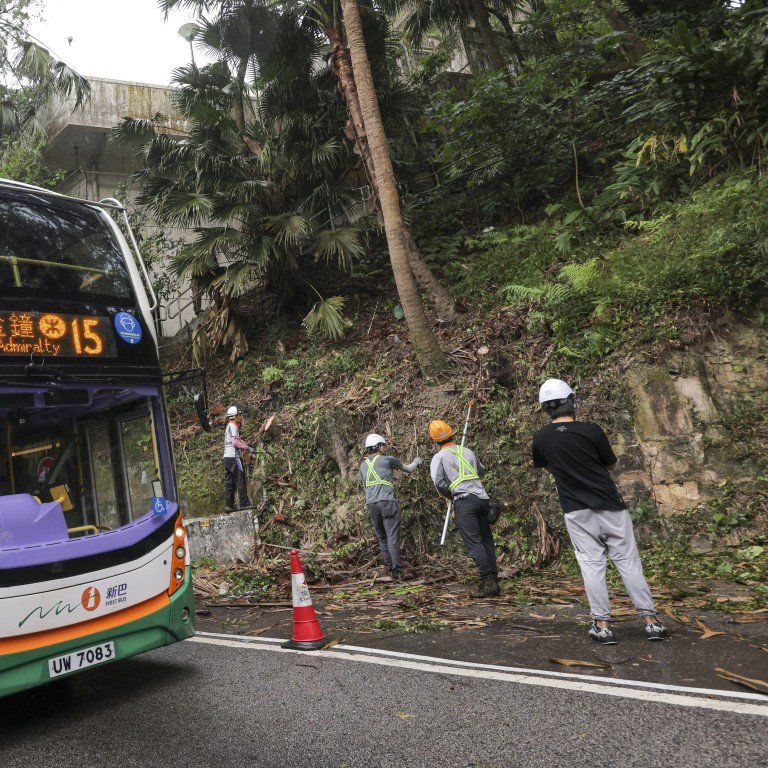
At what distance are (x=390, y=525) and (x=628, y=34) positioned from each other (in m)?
12.1

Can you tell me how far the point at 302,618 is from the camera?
6137mm

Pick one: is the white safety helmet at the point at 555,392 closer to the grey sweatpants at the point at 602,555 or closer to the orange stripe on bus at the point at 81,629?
the grey sweatpants at the point at 602,555

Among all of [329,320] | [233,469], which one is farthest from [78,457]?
[329,320]

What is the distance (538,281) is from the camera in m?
11.6

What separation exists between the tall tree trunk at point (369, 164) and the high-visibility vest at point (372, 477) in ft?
12.9

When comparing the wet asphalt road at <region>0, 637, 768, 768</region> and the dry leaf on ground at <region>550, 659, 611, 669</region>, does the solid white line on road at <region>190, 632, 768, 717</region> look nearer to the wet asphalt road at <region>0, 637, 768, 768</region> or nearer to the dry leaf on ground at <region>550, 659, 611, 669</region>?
the wet asphalt road at <region>0, 637, 768, 768</region>

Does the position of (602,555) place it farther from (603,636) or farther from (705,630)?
(705,630)

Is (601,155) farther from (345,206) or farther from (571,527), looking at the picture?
(571,527)

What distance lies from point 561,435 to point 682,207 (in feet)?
21.8

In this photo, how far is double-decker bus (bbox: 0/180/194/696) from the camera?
467cm

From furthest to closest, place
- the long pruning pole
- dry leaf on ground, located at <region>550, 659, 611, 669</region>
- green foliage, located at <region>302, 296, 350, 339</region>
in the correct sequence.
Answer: green foliage, located at <region>302, 296, 350, 339</region>
the long pruning pole
dry leaf on ground, located at <region>550, 659, 611, 669</region>

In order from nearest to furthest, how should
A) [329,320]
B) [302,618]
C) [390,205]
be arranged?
[302,618], [390,205], [329,320]

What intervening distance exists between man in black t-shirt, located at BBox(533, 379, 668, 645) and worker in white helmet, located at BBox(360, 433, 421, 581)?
3.65 m

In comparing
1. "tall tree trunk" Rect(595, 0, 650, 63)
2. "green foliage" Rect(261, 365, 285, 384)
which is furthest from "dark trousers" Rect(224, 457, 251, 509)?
"tall tree trunk" Rect(595, 0, 650, 63)
